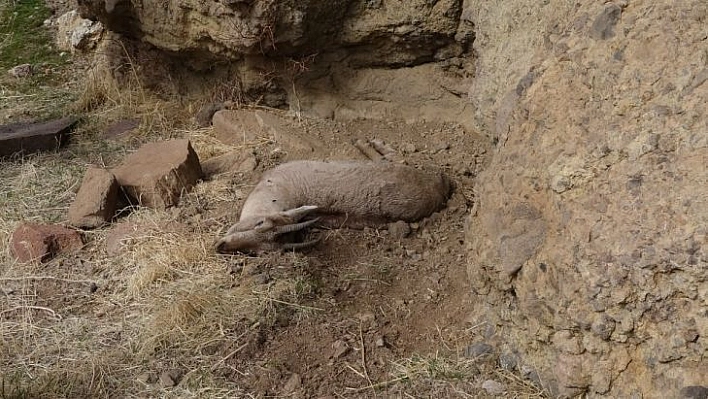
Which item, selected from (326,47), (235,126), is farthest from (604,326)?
(326,47)

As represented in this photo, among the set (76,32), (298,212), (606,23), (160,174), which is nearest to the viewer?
(606,23)

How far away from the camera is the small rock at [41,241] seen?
4070 mm

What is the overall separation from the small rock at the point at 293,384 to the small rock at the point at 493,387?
0.72m

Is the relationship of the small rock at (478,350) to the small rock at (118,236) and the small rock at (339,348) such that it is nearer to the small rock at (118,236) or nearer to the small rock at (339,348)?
the small rock at (339,348)

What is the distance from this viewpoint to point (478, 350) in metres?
3.17

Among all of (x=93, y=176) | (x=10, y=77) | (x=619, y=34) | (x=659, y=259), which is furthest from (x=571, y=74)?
(x=10, y=77)

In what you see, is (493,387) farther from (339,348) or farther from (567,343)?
(339,348)

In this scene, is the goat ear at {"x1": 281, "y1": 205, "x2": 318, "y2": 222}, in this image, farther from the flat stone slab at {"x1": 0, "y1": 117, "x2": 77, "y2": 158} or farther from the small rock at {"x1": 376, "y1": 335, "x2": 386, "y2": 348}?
the flat stone slab at {"x1": 0, "y1": 117, "x2": 77, "y2": 158}

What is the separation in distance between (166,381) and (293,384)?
513mm

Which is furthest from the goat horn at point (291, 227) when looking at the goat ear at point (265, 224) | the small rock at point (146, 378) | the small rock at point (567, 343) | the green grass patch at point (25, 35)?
the green grass patch at point (25, 35)

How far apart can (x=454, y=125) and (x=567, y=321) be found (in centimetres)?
291

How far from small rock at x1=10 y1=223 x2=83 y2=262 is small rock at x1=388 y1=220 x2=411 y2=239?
167 cm

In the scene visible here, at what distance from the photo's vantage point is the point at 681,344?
238cm

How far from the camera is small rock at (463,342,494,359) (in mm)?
3152
